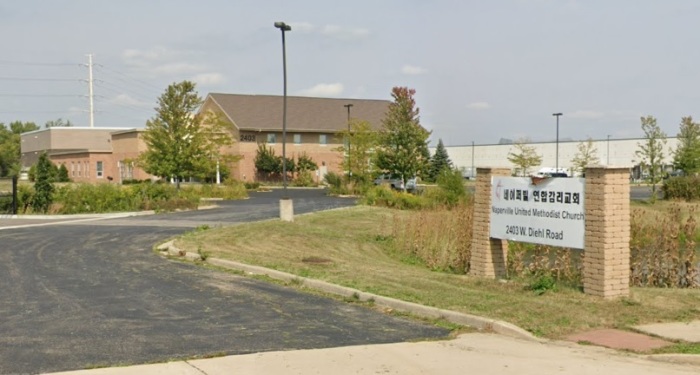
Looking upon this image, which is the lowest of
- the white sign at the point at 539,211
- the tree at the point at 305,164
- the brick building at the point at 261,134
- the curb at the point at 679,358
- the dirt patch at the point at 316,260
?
the curb at the point at 679,358

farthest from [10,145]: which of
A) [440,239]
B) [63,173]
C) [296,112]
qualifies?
[440,239]

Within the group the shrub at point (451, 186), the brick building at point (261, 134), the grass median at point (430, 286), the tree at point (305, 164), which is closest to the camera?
the grass median at point (430, 286)

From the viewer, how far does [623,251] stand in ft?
37.8

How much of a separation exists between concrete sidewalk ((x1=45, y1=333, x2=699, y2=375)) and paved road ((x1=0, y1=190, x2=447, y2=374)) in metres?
0.37

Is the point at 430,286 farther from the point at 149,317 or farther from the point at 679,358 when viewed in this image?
the point at 679,358

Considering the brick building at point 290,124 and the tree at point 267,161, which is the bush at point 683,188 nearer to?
the brick building at point 290,124

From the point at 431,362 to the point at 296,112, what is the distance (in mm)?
65786

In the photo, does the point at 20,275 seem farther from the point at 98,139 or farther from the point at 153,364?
the point at 98,139

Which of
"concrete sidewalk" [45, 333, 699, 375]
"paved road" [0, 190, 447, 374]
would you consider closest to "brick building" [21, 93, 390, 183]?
"paved road" [0, 190, 447, 374]

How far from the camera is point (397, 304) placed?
10773mm

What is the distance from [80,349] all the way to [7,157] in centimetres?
10489

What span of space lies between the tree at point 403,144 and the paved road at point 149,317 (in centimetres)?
3188

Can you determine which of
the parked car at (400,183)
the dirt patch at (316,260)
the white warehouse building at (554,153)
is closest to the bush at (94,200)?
the dirt patch at (316,260)

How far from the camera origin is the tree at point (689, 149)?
4856 centimetres
